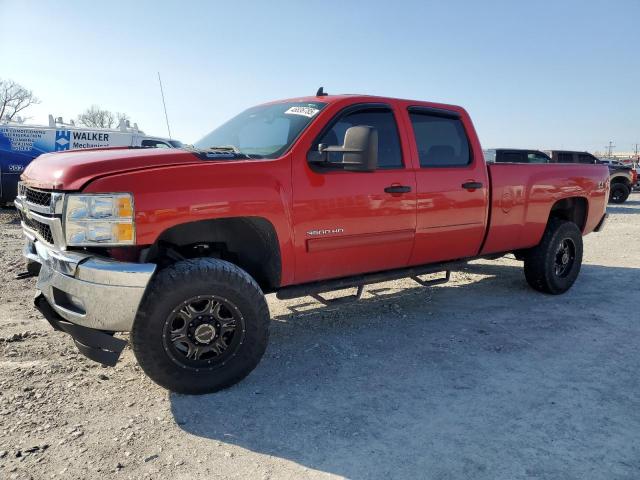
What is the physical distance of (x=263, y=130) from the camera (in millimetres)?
3953

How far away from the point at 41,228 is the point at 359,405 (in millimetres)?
2341

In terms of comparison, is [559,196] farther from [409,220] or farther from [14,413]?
[14,413]

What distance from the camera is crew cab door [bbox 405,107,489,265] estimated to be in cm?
418

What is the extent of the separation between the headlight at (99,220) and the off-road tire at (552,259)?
14.5 ft

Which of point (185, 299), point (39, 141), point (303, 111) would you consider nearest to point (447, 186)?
point (303, 111)

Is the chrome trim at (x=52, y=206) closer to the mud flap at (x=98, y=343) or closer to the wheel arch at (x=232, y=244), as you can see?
the wheel arch at (x=232, y=244)

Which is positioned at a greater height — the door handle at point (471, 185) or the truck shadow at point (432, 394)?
the door handle at point (471, 185)

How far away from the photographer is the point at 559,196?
537 cm

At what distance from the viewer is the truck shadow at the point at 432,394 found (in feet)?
8.16

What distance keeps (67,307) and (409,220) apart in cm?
257

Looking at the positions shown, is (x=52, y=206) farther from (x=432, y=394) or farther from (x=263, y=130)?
(x=432, y=394)

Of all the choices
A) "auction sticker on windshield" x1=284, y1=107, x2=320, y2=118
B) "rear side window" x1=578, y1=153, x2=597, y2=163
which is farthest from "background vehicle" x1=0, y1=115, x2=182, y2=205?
"rear side window" x1=578, y1=153, x2=597, y2=163

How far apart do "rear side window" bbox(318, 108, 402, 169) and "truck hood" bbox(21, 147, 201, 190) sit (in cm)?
120

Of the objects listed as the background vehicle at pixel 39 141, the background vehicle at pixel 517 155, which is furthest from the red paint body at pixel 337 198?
the background vehicle at pixel 517 155
